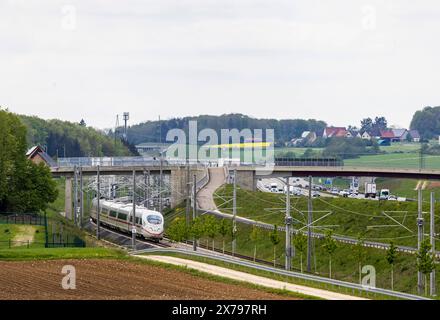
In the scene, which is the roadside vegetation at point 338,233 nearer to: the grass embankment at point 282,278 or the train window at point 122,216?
the train window at point 122,216

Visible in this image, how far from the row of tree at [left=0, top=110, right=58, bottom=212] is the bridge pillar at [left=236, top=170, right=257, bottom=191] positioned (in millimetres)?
27630

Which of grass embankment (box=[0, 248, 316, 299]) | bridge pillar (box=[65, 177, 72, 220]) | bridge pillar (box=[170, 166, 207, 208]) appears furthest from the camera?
bridge pillar (box=[65, 177, 72, 220])

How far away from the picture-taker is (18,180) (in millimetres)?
128500

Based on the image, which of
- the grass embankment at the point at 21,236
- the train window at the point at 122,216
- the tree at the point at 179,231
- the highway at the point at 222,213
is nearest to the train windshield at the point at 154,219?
the tree at the point at 179,231

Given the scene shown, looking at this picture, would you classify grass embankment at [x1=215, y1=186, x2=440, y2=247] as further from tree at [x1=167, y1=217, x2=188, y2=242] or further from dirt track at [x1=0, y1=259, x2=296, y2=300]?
dirt track at [x1=0, y1=259, x2=296, y2=300]

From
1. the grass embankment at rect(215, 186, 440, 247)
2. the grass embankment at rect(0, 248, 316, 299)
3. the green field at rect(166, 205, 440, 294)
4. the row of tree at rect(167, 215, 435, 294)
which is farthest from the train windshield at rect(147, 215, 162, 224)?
the grass embankment at rect(0, 248, 316, 299)

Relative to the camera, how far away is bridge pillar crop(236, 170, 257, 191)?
149125 mm

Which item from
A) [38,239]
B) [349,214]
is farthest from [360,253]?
[38,239]

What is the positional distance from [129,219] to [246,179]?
123 ft

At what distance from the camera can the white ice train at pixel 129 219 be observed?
109 metres

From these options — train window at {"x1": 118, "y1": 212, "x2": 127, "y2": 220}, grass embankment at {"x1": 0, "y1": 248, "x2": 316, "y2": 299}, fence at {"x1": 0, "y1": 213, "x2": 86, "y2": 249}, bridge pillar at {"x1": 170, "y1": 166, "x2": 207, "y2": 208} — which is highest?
bridge pillar at {"x1": 170, "y1": 166, "x2": 207, "y2": 208}
